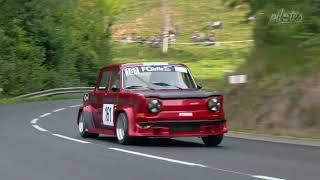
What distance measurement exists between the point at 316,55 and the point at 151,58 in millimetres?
48866

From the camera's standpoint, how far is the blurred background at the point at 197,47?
61.6ft

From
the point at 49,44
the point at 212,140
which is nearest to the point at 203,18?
the point at 49,44

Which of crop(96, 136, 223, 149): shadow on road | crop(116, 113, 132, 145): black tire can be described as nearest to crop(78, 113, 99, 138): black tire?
crop(96, 136, 223, 149): shadow on road

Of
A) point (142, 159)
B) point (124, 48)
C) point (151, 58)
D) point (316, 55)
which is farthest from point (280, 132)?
point (124, 48)

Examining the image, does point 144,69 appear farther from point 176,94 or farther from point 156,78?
point 176,94

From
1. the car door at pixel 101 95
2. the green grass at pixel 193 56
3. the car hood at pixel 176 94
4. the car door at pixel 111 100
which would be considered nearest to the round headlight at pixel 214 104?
the car hood at pixel 176 94

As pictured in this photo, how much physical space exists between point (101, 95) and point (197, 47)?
5478cm

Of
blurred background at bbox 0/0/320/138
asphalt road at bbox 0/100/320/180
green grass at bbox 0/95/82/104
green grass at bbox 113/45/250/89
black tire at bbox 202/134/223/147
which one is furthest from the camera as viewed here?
green grass at bbox 113/45/250/89

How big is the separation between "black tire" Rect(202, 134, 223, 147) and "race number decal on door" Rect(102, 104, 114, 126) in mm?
Result: 2072

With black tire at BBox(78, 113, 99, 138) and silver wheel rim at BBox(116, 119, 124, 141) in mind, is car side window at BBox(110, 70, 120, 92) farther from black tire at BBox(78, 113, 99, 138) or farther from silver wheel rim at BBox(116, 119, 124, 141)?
black tire at BBox(78, 113, 99, 138)

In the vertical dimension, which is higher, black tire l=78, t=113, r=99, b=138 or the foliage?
the foliage

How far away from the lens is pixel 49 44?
47.4 m

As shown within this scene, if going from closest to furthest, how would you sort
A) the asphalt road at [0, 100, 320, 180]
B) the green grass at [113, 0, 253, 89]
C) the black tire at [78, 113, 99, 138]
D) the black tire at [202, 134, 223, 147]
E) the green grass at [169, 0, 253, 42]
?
the asphalt road at [0, 100, 320, 180]
the black tire at [202, 134, 223, 147]
the black tire at [78, 113, 99, 138]
the green grass at [113, 0, 253, 89]
the green grass at [169, 0, 253, 42]

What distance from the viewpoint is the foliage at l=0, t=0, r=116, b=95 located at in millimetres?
43938
